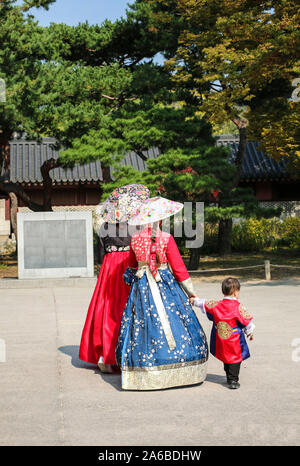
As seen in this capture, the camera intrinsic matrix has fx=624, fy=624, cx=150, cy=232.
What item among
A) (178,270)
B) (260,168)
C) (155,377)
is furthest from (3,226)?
(155,377)

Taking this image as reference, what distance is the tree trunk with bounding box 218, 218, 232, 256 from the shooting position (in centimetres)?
2264

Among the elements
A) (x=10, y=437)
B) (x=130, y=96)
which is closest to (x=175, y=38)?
(x=130, y=96)

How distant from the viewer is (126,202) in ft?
20.6

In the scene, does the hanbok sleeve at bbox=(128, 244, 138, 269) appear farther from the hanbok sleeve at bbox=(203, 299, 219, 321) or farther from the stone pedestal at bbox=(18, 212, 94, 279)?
the stone pedestal at bbox=(18, 212, 94, 279)

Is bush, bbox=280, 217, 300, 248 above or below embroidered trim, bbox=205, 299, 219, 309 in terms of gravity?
above

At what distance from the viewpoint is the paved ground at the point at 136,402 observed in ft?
13.7

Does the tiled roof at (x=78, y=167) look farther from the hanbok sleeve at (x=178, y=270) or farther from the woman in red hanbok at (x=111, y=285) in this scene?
the hanbok sleeve at (x=178, y=270)

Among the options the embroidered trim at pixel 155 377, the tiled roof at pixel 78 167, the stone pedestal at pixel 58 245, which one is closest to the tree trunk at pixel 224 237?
the tiled roof at pixel 78 167

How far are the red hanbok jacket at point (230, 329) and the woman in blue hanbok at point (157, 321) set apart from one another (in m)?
0.18

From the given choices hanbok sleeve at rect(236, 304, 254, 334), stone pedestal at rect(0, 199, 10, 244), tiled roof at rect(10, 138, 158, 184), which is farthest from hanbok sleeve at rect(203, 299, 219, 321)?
stone pedestal at rect(0, 199, 10, 244)

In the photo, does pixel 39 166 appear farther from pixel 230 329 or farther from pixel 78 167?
pixel 230 329

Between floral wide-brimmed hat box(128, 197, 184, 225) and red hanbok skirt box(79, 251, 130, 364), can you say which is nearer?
floral wide-brimmed hat box(128, 197, 184, 225)

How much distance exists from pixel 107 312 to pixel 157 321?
85 centimetres

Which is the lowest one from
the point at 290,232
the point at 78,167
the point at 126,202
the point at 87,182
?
the point at 290,232
